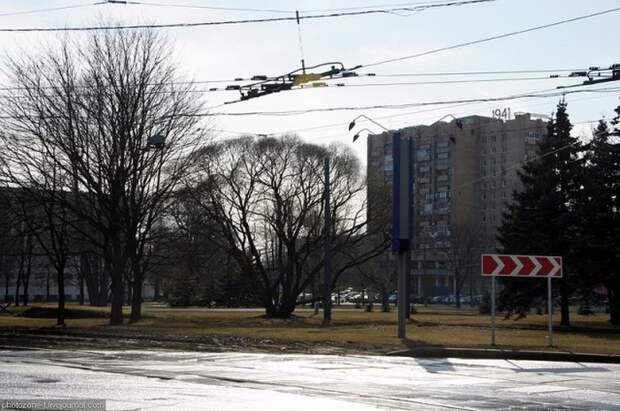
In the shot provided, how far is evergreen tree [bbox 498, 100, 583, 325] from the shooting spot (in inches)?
1812

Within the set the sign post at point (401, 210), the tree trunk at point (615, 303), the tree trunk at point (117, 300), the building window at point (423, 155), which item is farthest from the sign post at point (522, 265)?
the building window at point (423, 155)

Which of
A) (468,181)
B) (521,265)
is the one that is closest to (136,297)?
(521,265)

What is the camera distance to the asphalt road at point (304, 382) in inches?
453

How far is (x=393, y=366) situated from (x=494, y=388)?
4.64 metres

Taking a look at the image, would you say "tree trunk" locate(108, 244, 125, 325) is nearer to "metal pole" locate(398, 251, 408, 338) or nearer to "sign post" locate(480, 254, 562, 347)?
"metal pole" locate(398, 251, 408, 338)

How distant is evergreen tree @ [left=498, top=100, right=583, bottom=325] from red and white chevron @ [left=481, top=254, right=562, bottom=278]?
22490 millimetres

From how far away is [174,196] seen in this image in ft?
141

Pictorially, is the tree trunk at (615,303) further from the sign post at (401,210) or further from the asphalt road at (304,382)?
the asphalt road at (304,382)

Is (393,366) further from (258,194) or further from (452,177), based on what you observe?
(452,177)

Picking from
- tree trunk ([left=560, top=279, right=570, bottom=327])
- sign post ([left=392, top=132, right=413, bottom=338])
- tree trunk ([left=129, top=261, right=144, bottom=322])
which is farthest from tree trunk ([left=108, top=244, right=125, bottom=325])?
tree trunk ([left=560, top=279, right=570, bottom=327])

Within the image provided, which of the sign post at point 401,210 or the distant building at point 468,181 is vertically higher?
the distant building at point 468,181

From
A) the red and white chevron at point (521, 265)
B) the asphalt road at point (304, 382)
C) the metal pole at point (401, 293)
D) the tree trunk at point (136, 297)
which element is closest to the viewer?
the asphalt road at point (304, 382)

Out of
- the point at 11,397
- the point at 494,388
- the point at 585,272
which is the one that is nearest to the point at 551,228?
the point at 585,272

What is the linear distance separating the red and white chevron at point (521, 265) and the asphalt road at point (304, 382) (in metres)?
3.62
